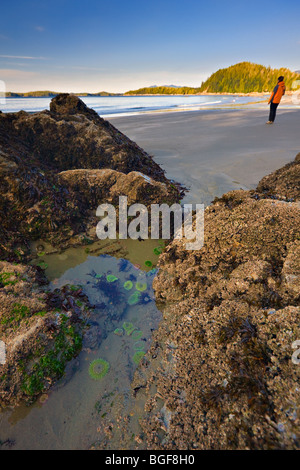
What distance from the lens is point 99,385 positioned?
223cm

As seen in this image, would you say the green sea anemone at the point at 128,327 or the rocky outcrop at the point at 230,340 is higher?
the rocky outcrop at the point at 230,340

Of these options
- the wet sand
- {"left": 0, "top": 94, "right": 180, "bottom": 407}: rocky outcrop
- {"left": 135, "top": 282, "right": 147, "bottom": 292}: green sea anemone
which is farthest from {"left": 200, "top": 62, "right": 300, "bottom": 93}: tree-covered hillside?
{"left": 135, "top": 282, "right": 147, "bottom": 292}: green sea anemone

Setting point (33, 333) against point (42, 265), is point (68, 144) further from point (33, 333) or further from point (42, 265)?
point (33, 333)

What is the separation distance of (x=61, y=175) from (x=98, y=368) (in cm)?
447

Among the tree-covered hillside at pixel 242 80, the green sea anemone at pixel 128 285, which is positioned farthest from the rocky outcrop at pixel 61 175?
the tree-covered hillside at pixel 242 80

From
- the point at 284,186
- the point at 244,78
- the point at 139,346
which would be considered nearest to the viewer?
the point at 139,346

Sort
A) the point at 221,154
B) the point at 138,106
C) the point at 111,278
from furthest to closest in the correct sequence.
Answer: the point at 138,106
the point at 221,154
the point at 111,278

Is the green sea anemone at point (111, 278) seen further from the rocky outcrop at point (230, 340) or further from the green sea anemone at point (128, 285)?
the rocky outcrop at point (230, 340)

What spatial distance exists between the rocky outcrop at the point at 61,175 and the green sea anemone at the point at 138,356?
2636 mm

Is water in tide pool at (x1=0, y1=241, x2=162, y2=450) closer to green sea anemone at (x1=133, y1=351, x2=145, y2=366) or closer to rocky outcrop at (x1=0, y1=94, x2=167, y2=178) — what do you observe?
green sea anemone at (x1=133, y1=351, x2=145, y2=366)

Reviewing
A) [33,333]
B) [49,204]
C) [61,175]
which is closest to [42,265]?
[49,204]

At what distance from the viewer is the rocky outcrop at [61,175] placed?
441cm

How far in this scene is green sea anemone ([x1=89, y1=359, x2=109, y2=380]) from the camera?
232 centimetres
